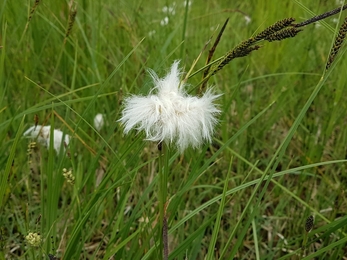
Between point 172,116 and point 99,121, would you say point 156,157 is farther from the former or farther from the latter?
point 99,121

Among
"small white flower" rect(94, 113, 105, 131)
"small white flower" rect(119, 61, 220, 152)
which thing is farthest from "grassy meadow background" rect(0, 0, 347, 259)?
"small white flower" rect(119, 61, 220, 152)

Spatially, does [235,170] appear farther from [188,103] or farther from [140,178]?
[188,103]

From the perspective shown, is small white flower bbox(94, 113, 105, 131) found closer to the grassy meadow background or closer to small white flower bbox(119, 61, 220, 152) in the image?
the grassy meadow background

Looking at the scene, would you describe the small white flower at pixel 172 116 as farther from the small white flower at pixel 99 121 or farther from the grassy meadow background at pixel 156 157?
the small white flower at pixel 99 121

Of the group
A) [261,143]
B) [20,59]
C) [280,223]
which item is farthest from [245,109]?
[20,59]

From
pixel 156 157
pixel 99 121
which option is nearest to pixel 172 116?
pixel 156 157

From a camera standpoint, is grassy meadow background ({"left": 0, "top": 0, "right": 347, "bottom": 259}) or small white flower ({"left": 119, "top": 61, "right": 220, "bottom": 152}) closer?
small white flower ({"left": 119, "top": 61, "right": 220, "bottom": 152})
